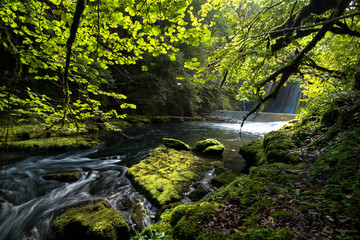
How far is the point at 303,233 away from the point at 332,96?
5415mm

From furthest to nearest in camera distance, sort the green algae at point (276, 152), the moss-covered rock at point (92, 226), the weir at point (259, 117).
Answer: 1. the weir at point (259, 117)
2. the green algae at point (276, 152)
3. the moss-covered rock at point (92, 226)

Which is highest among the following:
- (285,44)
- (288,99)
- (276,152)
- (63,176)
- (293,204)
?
(288,99)

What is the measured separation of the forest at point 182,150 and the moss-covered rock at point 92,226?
0.02 metres

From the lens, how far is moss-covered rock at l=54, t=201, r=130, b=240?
3.01m

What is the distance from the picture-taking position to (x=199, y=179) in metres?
5.55

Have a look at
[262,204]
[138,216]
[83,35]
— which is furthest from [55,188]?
[262,204]

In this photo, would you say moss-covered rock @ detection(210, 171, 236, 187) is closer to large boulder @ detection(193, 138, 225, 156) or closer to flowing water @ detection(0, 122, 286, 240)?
flowing water @ detection(0, 122, 286, 240)

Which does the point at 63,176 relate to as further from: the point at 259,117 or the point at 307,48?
the point at 259,117

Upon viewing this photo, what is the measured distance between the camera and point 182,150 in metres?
8.63

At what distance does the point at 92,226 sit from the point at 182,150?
231 inches

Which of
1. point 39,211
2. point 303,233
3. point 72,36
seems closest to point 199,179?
point 303,233

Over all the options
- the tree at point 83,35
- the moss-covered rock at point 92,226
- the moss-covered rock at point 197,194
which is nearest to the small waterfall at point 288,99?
the moss-covered rock at point 197,194

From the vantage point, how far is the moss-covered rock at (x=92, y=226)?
3.01 metres

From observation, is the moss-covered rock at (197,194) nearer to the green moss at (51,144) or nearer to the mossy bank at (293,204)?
the mossy bank at (293,204)
